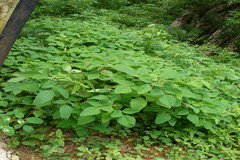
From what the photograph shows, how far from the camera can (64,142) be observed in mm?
2115

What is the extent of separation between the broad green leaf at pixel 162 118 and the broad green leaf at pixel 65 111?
85 cm

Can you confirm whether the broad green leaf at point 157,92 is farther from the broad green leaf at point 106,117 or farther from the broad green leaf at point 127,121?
the broad green leaf at point 106,117

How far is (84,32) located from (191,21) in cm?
565

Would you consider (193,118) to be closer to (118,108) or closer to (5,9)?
(118,108)

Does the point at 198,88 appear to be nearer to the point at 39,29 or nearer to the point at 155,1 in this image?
the point at 39,29

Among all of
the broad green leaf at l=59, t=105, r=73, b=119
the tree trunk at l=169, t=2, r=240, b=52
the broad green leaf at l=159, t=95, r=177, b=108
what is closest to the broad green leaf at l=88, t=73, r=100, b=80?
the broad green leaf at l=59, t=105, r=73, b=119

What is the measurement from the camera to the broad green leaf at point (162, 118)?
2230 mm

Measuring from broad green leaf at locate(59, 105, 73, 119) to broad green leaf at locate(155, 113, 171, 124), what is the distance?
2.80 feet

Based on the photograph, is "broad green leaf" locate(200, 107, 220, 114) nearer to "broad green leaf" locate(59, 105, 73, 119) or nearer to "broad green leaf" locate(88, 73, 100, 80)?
"broad green leaf" locate(88, 73, 100, 80)

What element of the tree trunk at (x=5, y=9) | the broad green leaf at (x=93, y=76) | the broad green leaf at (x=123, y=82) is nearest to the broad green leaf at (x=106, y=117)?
the broad green leaf at (x=123, y=82)

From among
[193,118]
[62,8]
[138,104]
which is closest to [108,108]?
[138,104]

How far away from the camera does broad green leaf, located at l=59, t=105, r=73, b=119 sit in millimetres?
1981

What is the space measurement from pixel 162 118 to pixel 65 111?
953mm

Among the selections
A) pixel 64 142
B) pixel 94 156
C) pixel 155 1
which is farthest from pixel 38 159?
pixel 155 1
